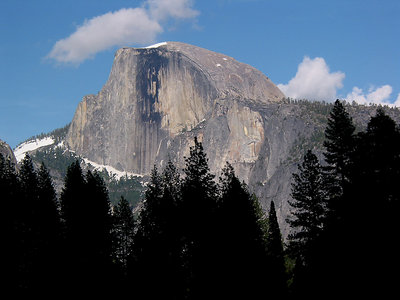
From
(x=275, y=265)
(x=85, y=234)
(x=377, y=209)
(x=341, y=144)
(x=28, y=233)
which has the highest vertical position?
(x=341, y=144)

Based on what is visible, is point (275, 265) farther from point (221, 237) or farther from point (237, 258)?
point (221, 237)

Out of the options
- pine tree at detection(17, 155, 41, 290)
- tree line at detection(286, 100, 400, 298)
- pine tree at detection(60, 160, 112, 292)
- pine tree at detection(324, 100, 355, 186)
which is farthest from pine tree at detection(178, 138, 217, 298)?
pine tree at detection(17, 155, 41, 290)

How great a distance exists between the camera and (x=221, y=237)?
37.3 meters

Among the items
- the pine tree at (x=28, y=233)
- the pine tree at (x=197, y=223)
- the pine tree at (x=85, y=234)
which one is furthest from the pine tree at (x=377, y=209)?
the pine tree at (x=28, y=233)

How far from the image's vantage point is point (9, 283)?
3338cm

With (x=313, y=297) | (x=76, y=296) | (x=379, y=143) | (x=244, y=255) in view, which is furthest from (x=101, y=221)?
(x=379, y=143)

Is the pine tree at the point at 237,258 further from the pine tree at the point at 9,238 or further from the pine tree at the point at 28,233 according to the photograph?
the pine tree at the point at 9,238

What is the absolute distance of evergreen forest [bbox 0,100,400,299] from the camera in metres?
25.9

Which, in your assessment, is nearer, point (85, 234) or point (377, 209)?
point (377, 209)

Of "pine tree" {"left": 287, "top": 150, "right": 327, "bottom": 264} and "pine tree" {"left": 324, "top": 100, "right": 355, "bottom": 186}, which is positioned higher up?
"pine tree" {"left": 324, "top": 100, "right": 355, "bottom": 186}

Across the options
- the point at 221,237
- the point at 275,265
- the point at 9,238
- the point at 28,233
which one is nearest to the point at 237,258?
the point at 221,237

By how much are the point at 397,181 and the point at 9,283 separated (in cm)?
2506

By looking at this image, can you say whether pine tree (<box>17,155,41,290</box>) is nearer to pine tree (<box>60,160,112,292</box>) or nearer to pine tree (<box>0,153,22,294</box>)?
pine tree (<box>0,153,22,294</box>)

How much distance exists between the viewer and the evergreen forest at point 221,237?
84.9 feet
